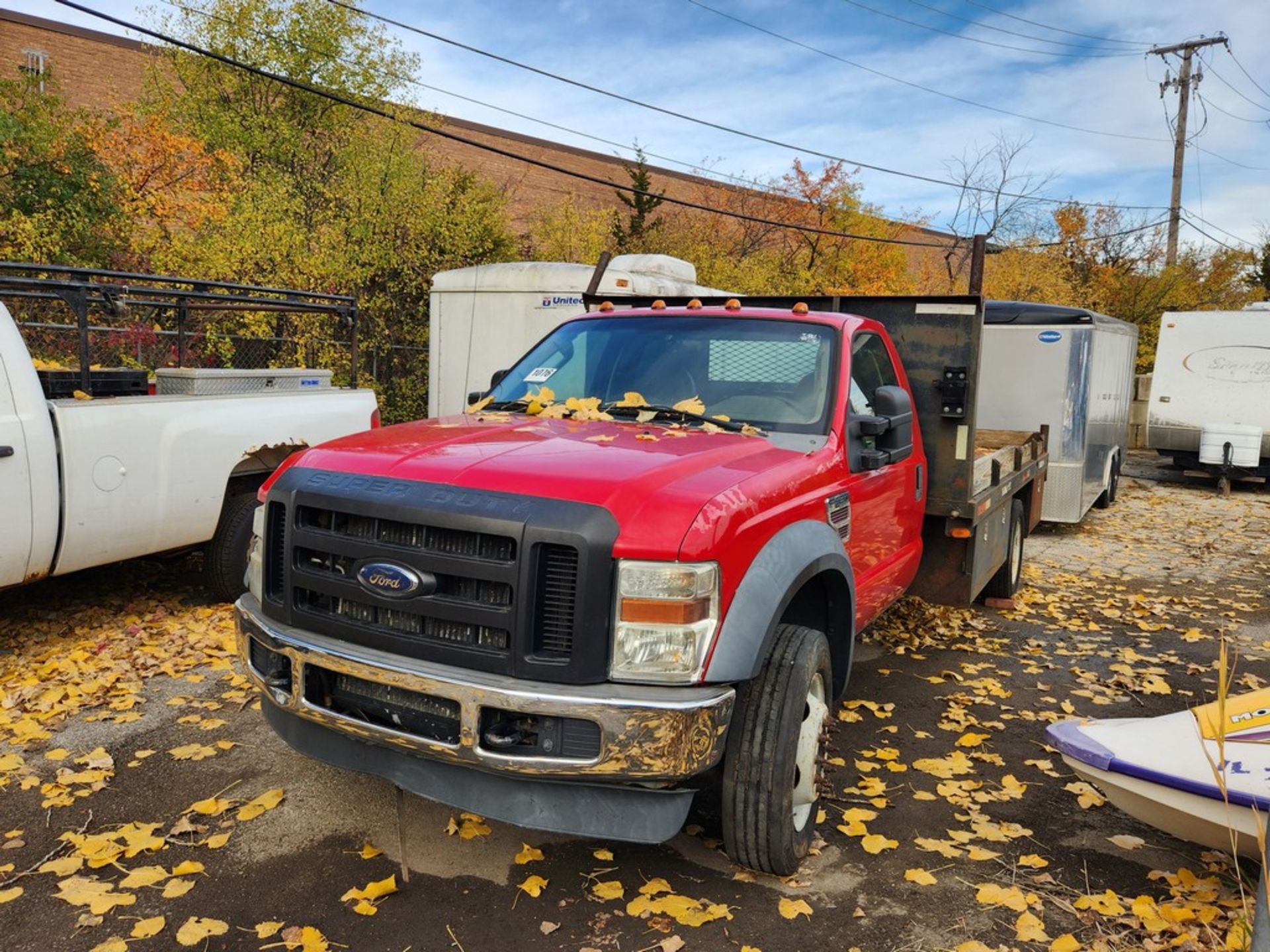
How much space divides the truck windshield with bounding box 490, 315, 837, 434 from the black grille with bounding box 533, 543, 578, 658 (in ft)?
5.14

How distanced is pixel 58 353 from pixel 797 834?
30.8 feet

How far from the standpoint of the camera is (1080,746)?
3.40 meters

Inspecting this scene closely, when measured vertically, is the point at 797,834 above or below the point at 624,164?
below

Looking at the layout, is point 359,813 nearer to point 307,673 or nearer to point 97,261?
point 307,673

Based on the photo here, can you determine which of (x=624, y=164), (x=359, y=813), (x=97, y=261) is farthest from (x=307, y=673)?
(x=624, y=164)

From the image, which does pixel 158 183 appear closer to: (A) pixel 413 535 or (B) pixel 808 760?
(A) pixel 413 535

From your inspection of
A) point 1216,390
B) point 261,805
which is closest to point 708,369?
point 261,805

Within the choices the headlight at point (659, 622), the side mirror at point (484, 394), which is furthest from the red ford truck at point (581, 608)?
the side mirror at point (484, 394)

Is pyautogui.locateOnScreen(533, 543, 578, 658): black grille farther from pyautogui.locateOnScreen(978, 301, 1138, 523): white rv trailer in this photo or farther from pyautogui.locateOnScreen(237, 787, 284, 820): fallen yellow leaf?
pyautogui.locateOnScreen(978, 301, 1138, 523): white rv trailer

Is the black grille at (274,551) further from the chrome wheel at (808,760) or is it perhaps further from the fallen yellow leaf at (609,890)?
the chrome wheel at (808,760)

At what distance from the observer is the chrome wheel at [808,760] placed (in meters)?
3.40

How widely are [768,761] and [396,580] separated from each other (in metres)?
1.35

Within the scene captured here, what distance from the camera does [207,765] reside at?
4.20 meters

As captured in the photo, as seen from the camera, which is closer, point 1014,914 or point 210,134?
point 1014,914
